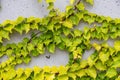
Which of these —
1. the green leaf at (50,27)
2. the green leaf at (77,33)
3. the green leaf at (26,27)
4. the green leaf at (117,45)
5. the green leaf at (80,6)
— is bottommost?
the green leaf at (117,45)

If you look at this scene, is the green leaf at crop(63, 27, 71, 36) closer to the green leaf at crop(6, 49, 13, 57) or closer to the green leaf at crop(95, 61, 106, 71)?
the green leaf at crop(95, 61, 106, 71)

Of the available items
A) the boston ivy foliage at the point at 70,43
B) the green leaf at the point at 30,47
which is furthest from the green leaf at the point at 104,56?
the green leaf at the point at 30,47

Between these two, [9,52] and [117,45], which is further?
[9,52]

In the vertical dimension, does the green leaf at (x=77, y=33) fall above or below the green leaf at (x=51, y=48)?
above

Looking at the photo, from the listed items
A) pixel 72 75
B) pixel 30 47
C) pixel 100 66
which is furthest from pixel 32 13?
pixel 100 66

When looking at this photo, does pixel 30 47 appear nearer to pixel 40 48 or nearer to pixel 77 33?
pixel 40 48

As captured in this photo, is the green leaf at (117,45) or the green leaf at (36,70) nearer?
the green leaf at (117,45)

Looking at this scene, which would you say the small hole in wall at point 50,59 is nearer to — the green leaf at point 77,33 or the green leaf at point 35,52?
the green leaf at point 35,52

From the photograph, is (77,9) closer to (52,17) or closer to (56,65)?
(52,17)

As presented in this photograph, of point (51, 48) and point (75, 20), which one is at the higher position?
point (75, 20)
